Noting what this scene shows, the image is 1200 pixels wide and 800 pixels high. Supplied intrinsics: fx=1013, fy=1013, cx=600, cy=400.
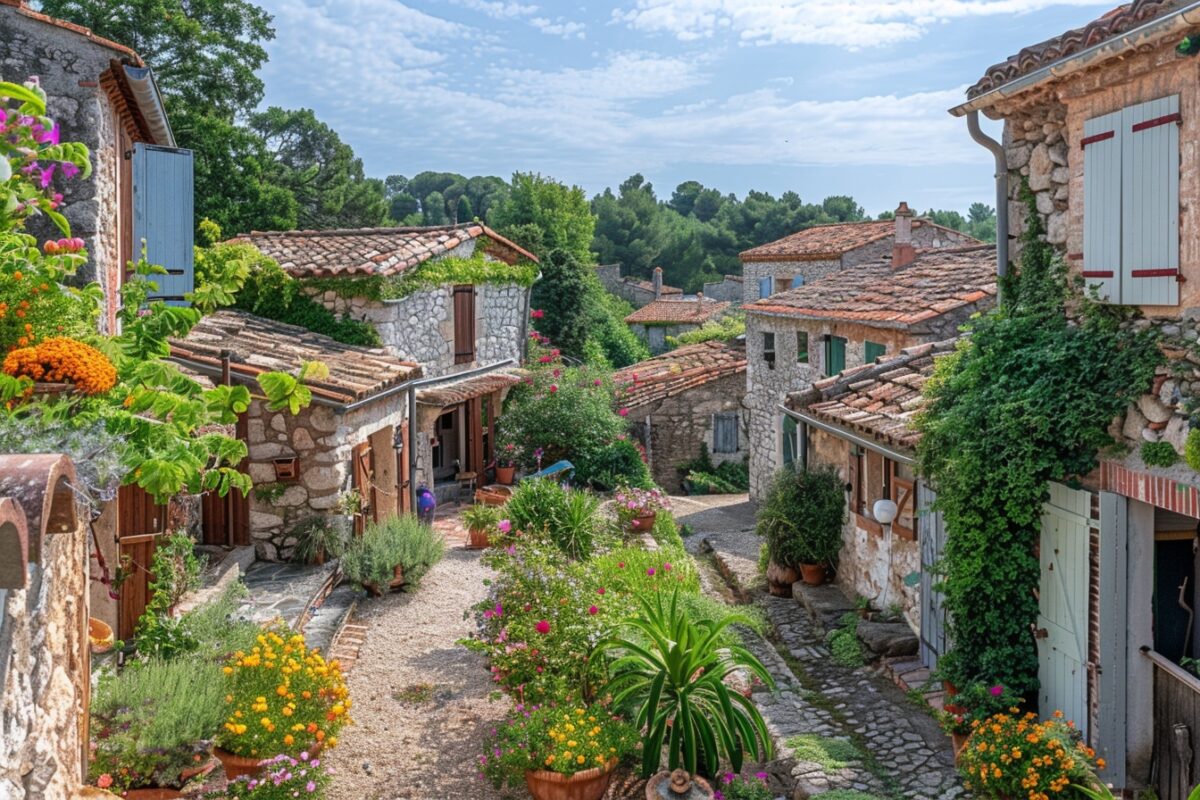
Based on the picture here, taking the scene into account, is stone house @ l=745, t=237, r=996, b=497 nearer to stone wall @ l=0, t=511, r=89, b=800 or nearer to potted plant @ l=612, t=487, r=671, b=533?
potted plant @ l=612, t=487, r=671, b=533

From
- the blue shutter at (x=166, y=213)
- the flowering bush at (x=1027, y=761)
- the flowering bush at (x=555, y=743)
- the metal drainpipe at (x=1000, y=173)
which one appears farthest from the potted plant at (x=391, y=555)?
the metal drainpipe at (x=1000, y=173)

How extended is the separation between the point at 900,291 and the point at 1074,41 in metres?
9.94

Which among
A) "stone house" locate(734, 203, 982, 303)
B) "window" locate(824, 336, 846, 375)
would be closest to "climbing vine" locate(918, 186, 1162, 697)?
"window" locate(824, 336, 846, 375)

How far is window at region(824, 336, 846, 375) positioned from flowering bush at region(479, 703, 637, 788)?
34.6 feet

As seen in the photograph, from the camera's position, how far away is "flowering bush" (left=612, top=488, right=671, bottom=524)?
A: 14406 millimetres

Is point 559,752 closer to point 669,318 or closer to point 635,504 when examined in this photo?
point 635,504

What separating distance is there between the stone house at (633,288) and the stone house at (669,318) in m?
7.00

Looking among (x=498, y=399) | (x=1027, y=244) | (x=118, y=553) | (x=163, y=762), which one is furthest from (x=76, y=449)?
(x=498, y=399)

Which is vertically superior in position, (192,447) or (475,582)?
(192,447)

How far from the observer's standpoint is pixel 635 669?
24.3 feet

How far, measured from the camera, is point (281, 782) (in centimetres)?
593

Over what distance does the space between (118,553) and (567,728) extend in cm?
369

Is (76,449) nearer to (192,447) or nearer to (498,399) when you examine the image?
(192,447)

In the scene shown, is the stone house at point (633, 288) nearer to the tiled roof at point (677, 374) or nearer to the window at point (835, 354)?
the tiled roof at point (677, 374)
